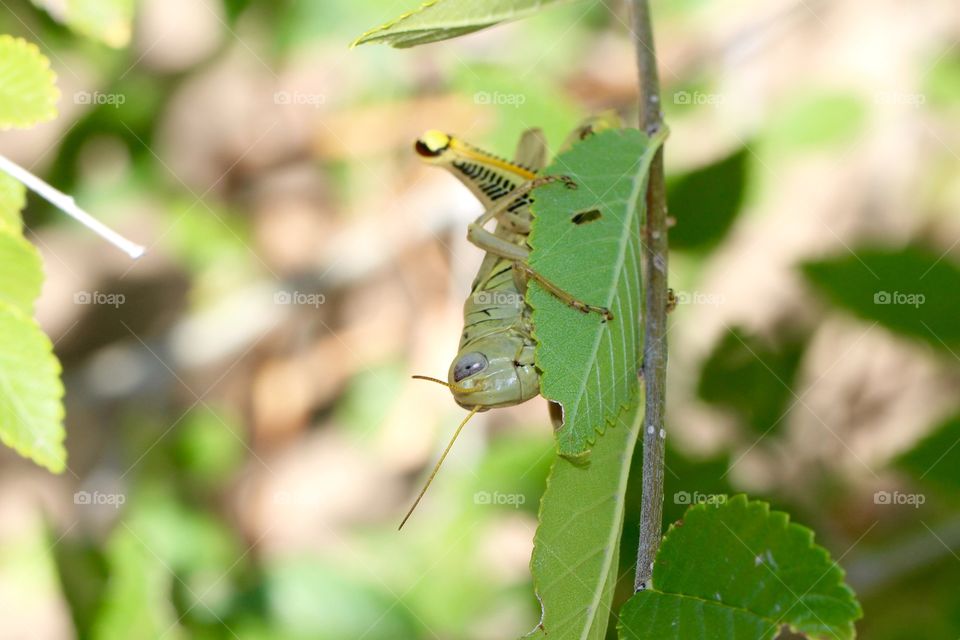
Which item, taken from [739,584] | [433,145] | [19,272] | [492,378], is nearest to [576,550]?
[739,584]

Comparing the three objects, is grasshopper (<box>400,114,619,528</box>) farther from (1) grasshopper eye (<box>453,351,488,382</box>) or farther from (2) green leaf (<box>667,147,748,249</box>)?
(2) green leaf (<box>667,147,748,249</box>)

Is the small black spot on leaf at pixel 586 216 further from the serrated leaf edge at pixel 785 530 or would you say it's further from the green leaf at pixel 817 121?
the green leaf at pixel 817 121

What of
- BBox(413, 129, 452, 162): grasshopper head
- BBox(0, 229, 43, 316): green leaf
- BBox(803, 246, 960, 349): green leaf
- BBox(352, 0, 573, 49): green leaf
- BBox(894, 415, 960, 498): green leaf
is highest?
BBox(803, 246, 960, 349): green leaf

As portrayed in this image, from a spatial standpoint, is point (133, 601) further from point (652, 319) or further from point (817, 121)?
point (817, 121)

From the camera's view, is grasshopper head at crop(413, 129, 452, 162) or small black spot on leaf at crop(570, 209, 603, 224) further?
grasshopper head at crop(413, 129, 452, 162)

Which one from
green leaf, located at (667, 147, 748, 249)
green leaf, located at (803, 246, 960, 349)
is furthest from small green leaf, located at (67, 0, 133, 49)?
green leaf, located at (803, 246, 960, 349)
